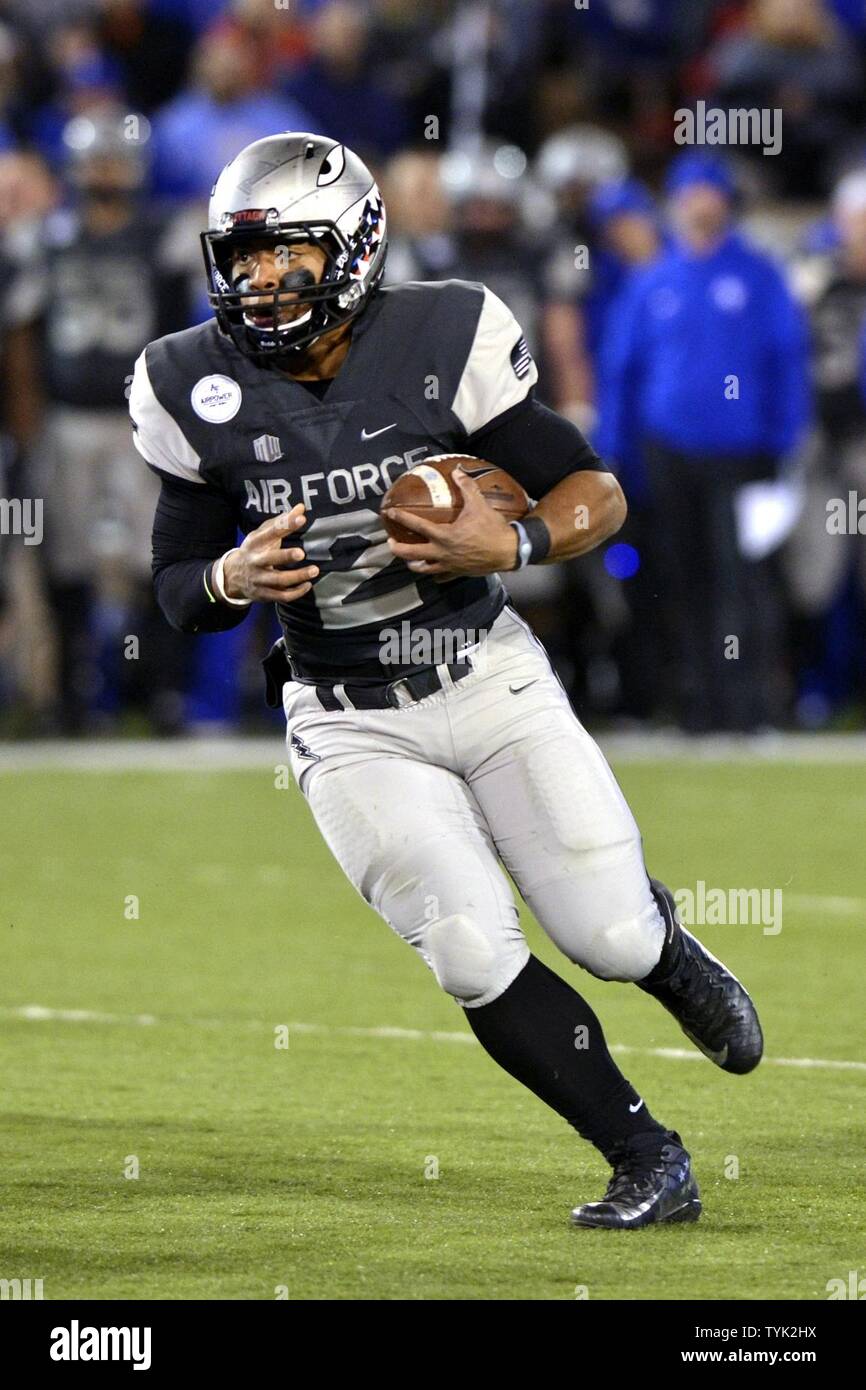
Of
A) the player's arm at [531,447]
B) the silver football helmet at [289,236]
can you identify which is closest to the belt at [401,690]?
the player's arm at [531,447]

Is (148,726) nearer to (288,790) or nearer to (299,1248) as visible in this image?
(288,790)

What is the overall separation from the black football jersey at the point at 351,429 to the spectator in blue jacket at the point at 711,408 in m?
7.05

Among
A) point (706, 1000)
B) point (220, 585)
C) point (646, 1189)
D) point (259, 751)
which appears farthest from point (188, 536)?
point (259, 751)

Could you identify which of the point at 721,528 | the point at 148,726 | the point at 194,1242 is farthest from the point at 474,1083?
the point at 148,726

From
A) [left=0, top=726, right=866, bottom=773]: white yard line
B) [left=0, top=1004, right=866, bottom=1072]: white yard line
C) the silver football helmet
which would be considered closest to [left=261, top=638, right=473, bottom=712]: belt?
the silver football helmet

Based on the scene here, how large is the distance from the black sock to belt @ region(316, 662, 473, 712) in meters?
0.54

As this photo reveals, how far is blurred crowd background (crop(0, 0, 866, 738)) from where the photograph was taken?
11.9m

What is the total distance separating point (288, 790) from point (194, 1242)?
6.76 m

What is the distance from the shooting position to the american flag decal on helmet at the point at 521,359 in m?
4.81

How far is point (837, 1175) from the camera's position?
4898mm

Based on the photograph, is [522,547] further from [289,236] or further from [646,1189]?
[646,1189]

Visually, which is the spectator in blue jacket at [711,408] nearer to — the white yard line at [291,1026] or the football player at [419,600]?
the white yard line at [291,1026]

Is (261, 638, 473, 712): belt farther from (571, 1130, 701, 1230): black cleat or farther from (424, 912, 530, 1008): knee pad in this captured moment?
(571, 1130, 701, 1230): black cleat

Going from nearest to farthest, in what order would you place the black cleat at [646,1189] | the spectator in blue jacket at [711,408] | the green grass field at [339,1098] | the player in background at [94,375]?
1. the green grass field at [339,1098]
2. the black cleat at [646,1189]
3. the spectator in blue jacket at [711,408]
4. the player in background at [94,375]
